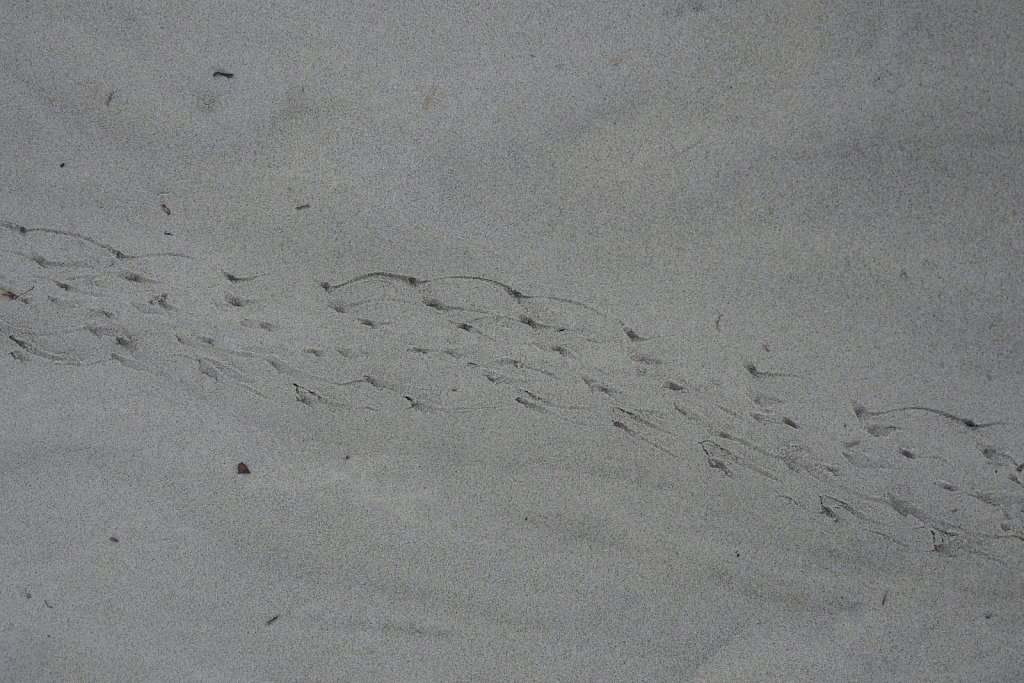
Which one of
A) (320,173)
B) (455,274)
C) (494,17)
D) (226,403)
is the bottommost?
(226,403)

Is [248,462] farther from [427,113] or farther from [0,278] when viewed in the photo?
[427,113]

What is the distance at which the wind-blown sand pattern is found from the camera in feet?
4.72

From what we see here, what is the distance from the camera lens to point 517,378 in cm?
146

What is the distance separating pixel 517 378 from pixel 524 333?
88 mm

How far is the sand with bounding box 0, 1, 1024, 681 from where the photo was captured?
1412 mm

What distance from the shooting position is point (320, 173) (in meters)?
1.46

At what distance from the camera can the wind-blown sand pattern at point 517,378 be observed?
56.6 inches

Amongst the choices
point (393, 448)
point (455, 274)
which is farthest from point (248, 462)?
point (455, 274)

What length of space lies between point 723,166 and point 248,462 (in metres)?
1.09

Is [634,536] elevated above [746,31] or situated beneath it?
situated beneath

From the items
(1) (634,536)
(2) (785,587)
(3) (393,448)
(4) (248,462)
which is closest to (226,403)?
(4) (248,462)

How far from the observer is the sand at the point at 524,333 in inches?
55.6

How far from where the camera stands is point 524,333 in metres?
1.45

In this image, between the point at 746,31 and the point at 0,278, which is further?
the point at 0,278
